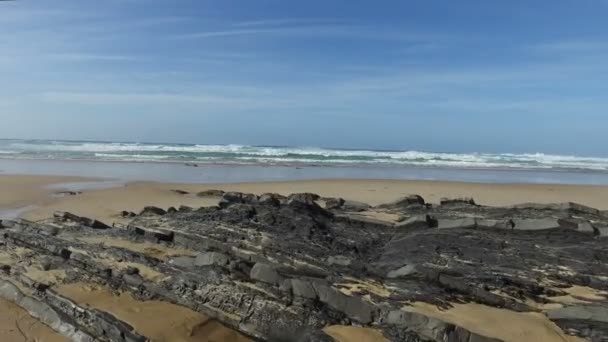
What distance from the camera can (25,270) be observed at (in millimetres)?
7355

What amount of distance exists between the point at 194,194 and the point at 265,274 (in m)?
12.3

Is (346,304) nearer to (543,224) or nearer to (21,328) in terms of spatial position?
(21,328)

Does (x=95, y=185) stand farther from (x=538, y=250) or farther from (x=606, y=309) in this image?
(x=606, y=309)

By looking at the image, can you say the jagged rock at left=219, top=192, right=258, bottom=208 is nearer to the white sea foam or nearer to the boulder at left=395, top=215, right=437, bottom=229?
the boulder at left=395, top=215, right=437, bottom=229

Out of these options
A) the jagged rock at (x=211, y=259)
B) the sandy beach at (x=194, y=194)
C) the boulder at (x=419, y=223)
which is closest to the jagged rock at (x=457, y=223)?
the boulder at (x=419, y=223)

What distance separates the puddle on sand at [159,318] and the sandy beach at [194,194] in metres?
6.19

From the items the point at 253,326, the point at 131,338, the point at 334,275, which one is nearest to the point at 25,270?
the point at 131,338

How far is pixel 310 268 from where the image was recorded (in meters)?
6.79

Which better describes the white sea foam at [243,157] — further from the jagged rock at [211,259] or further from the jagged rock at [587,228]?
the jagged rock at [211,259]

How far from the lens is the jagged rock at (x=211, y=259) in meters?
6.69

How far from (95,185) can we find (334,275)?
1613 cm

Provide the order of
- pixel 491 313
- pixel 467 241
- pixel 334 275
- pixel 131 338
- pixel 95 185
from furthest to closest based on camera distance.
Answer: pixel 95 185
pixel 467 241
pixel 334 275
pixel 491 313
pixel 131 338

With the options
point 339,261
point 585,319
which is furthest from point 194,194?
point 585,319

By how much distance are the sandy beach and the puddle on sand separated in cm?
619
